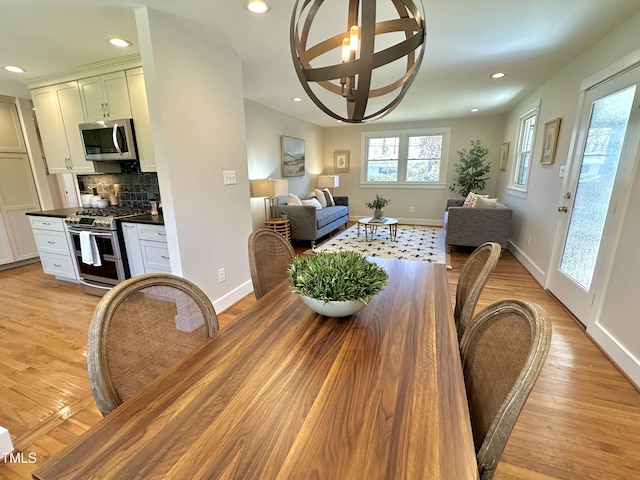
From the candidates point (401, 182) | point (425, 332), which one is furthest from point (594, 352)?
point (401, 182)

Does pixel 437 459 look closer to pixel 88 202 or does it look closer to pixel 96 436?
pixel 96 436

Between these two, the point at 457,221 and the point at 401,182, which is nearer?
the point at 457,221

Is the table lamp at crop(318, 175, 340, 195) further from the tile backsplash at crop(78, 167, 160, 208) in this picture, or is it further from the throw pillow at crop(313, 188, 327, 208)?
the tile backsplash at crop(78, 167, 160, 208)

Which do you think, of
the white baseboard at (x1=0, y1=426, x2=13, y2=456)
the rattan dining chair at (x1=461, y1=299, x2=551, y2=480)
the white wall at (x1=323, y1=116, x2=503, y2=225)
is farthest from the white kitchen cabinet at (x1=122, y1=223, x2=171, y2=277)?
the white wall at (x1=323, y1=116, x2=503, y2=225)

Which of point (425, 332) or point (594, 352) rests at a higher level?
point (425, 332)

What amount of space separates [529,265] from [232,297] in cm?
368

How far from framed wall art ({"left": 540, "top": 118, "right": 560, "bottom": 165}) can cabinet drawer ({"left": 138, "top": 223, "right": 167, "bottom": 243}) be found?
417 cm

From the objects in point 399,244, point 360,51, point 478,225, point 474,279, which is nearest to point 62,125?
point 360,51

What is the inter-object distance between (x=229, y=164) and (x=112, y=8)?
4.14 ft

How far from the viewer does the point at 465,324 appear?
3.95 ft

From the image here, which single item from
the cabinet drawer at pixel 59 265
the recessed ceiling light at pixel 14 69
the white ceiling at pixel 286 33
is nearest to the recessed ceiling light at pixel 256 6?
the white ceiling at pixel 286 33

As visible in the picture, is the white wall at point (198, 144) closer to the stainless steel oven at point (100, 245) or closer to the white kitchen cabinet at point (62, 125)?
the stainless steel oven at point (100, 245)

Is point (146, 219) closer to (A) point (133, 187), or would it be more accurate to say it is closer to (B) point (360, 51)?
(A) point (133, 187)

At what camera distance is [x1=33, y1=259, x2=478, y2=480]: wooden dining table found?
54cm
